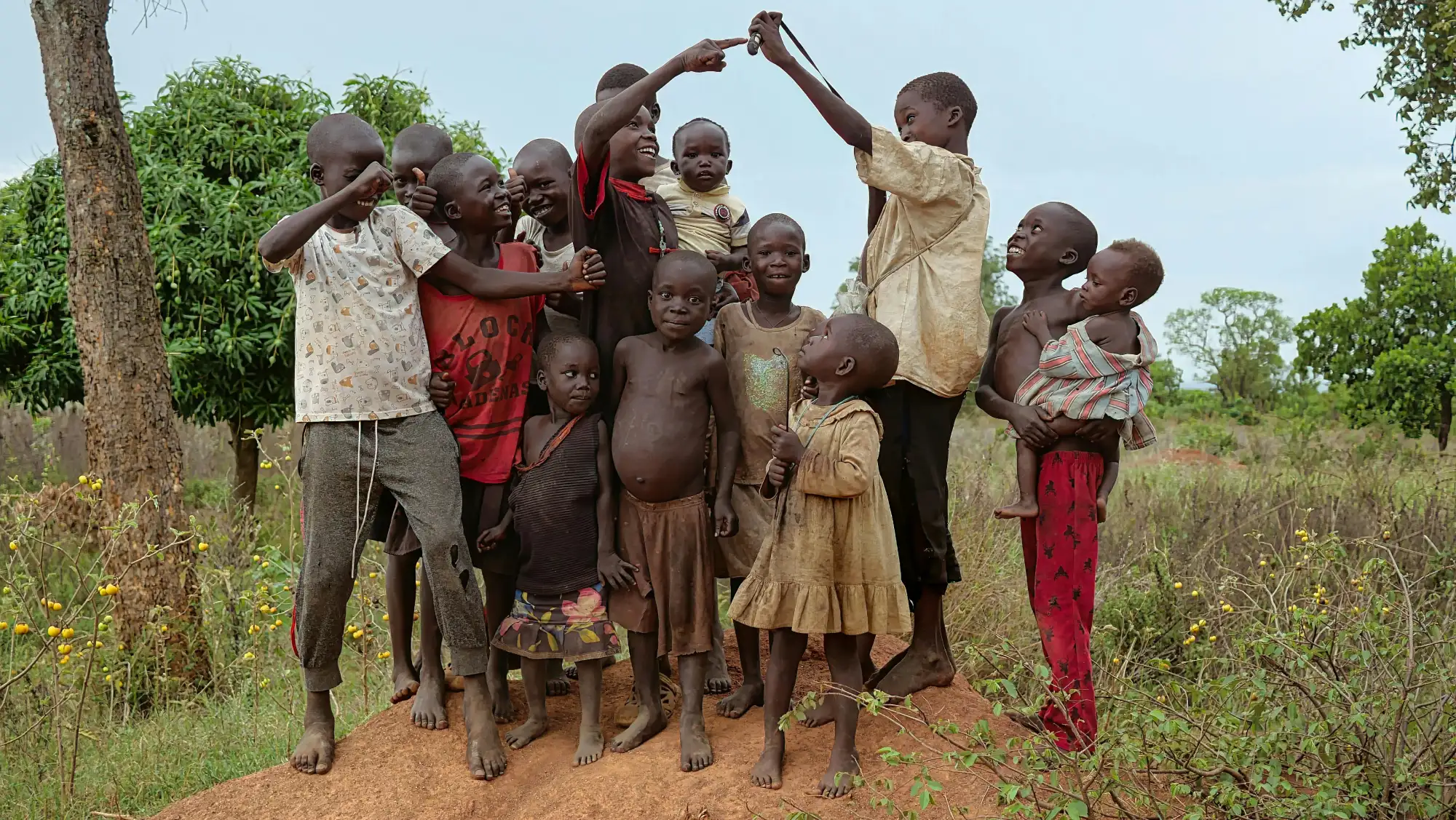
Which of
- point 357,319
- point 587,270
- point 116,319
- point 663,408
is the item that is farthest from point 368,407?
point 116,319

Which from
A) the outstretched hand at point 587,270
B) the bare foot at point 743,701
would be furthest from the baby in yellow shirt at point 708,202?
the bare foot at point 743,701

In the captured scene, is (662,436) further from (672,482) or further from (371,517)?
(371,517)

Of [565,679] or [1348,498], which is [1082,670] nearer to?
[565,679]

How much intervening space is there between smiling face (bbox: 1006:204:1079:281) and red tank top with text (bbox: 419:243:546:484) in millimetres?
1683

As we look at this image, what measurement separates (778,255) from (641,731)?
1.68m

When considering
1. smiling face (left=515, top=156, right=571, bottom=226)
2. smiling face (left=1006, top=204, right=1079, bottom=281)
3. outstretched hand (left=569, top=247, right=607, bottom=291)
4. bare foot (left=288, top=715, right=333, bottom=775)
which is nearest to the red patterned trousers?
smiling face (left=1006, top=204, right=1079, bottom=281)

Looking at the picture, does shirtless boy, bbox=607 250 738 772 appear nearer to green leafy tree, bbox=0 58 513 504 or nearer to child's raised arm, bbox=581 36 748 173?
child's raised arm, bbox=581 36 748 173

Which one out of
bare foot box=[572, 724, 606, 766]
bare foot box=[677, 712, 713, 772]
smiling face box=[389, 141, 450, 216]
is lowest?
bare foot box=[572, 724, 606, 766]

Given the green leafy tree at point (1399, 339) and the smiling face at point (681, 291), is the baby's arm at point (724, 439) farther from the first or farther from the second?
the green leafy tree at point (1399, 339)

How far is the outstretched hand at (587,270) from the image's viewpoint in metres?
3.70

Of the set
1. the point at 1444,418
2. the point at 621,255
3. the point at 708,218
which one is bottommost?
the point at 1444,418

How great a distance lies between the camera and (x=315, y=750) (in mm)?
4000

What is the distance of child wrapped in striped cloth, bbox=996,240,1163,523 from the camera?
3.62 m

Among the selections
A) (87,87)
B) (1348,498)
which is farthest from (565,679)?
(1348,498)
